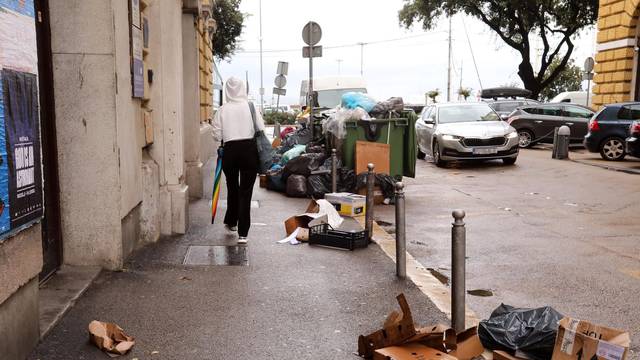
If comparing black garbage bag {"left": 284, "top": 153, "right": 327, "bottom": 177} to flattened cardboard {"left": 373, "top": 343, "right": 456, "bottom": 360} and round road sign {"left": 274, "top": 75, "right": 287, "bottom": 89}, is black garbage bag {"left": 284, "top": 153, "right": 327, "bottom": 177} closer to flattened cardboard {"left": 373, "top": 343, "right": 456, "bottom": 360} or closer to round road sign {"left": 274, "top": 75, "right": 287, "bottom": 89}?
flattened cardboard {"left": 373, "top": 343, "right": 456, "bottom": 360}

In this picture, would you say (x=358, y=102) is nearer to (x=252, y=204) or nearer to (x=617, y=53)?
(x=252, y=204)

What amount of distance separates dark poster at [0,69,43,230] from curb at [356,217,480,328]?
304cm

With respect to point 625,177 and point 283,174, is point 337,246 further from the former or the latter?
point 625,177

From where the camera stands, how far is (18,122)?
3406 mm

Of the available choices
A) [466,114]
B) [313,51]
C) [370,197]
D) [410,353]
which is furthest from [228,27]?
[410,353]

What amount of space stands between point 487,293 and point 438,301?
0.67 m

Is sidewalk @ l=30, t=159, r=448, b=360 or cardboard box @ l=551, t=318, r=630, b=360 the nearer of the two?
cardboard box @ l=551, t=318, r=630, b=360

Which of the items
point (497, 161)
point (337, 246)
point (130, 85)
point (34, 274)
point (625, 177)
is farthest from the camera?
point (497, 161)

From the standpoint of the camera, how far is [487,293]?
5.73 m

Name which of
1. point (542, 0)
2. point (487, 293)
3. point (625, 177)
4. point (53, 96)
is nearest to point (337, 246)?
point (487, 293)

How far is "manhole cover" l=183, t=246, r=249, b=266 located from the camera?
646 centimetres

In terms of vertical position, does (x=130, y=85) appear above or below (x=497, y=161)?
above

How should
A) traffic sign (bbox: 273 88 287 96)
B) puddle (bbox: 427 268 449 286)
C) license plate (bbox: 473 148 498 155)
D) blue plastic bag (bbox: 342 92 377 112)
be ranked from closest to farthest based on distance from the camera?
puddle (bbox: 427 268 449 286) < blue plastic bag (bbox: 342 92 377 112) < license plate (bbox: 473 148 498 155) < traffic sign (bbox: 273 88 287 96)

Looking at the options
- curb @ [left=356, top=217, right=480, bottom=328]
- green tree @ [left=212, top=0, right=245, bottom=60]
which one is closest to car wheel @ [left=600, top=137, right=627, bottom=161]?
curb @ [left=356, top=217, right=480, bottom=328]
